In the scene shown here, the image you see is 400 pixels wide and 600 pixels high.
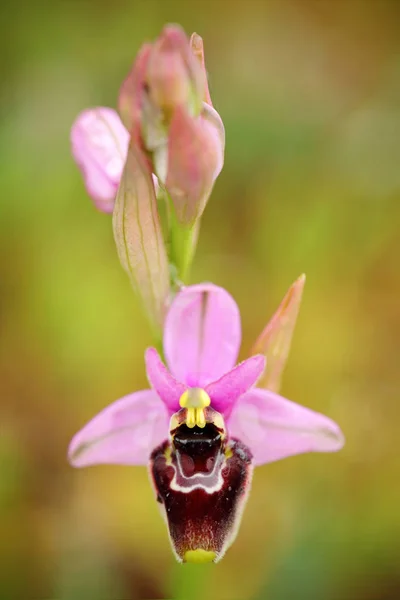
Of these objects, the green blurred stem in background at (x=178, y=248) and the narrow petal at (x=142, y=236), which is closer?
the narrow petal at (x=142, y=236)

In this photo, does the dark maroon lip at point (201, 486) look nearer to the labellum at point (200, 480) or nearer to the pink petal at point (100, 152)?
the labellum at point (200, 480)

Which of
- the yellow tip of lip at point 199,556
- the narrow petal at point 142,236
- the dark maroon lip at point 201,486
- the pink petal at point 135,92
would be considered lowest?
the yellow tip of lip at point 199,556

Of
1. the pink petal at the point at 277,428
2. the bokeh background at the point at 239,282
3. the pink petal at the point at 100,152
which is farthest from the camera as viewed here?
the bokeh background at the point at 239,282

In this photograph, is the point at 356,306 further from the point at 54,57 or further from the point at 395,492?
the point at 54,57

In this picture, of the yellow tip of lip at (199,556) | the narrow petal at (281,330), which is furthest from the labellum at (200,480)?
the narrow petal at (281,330)

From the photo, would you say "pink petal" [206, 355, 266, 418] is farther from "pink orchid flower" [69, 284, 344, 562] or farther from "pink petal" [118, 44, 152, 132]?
"pink petal" [118, 44, 152, 132]

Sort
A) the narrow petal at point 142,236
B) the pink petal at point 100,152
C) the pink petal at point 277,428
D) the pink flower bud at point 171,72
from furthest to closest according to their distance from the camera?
1. the pink petal at point 100,152
2. the pink petal at point 277,428
3. the narrow petal at point 142,236
4. the pink flower bud at point 171,72

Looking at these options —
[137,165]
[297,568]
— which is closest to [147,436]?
[137,165]

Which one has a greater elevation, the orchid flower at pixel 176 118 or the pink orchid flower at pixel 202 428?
the orchid flower at pixel 176 118
